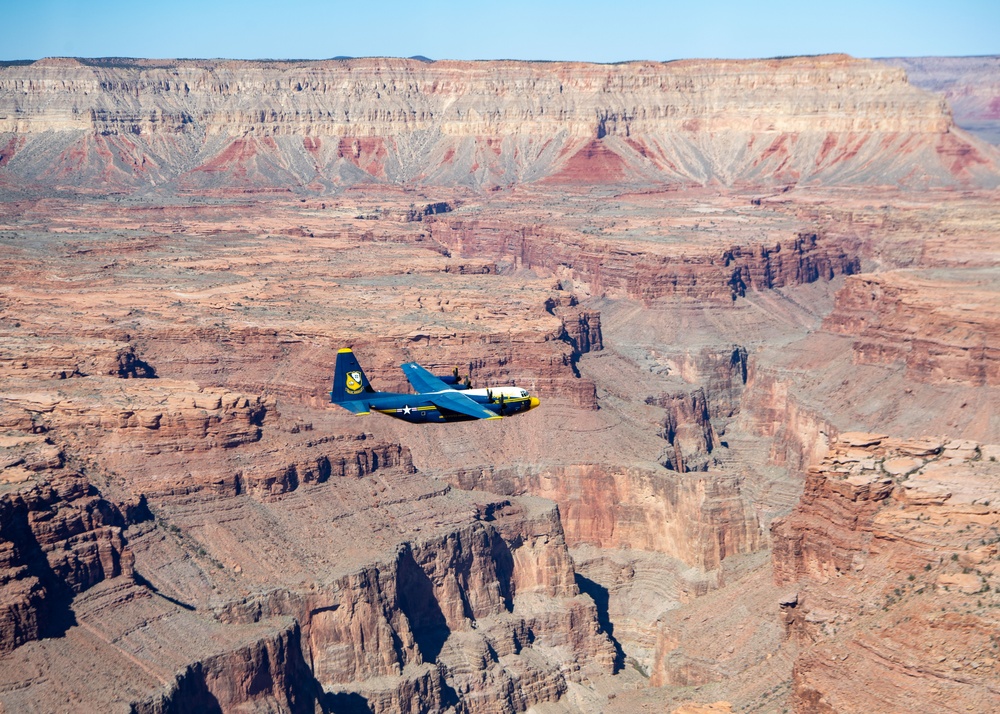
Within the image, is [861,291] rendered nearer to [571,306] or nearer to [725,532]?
[571,306]

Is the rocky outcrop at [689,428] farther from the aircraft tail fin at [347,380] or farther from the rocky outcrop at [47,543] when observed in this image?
the rocky outcrop at [47,543]

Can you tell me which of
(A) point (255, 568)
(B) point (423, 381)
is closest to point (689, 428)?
(B) point (423, 381)

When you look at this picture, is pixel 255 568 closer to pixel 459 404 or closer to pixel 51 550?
pixel 51 550

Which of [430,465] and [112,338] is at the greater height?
[112,338]

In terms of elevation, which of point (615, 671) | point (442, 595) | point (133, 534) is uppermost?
point (133, 534)

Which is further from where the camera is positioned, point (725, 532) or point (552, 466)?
point (552, 466)

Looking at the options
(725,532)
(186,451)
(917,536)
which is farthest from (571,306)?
(917,536)
